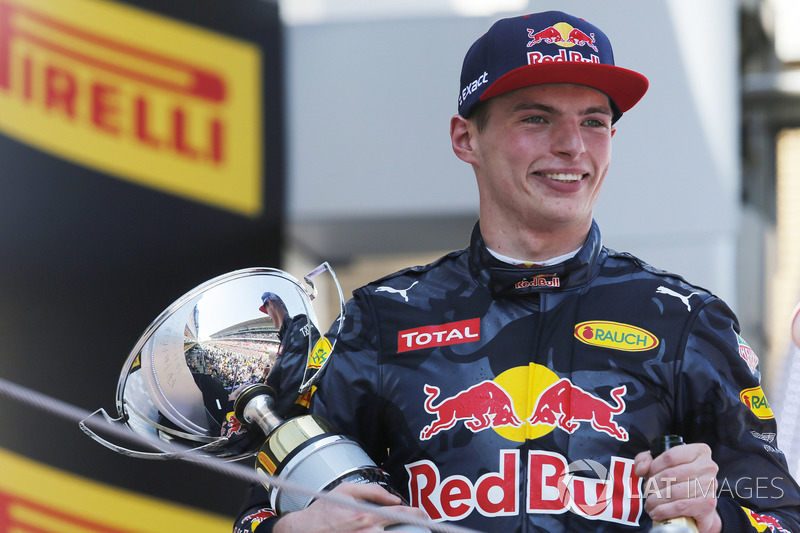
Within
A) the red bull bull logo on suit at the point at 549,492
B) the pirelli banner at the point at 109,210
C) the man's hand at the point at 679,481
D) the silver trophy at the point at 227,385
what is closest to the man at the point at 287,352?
the silver trophy at the point at 227,385

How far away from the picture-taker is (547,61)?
1343mm

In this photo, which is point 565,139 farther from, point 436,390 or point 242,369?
point 242,369

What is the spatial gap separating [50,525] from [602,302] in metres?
2.31

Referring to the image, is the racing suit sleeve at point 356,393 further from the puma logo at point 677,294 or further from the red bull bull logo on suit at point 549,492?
the puma logo at point 677,294

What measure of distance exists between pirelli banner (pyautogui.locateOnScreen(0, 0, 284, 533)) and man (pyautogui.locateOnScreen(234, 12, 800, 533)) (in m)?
1.98

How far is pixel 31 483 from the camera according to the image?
3018mm

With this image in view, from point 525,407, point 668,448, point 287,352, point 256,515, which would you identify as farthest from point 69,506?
point 668,448

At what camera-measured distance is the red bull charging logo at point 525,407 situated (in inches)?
50.9

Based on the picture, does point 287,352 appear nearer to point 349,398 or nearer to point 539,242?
point 349,398

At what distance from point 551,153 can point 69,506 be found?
2.33 metres

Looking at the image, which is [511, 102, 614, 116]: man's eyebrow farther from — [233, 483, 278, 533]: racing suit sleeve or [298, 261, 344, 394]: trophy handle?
[233, 483, 278, 533]: racing suit sleeve

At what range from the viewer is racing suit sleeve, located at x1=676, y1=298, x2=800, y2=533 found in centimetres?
126

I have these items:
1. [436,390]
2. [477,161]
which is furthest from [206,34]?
[436,390]

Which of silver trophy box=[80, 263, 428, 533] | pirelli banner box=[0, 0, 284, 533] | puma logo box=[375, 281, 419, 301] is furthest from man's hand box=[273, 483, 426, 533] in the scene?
pirelli banner box=[0, 0, 284, 533]
